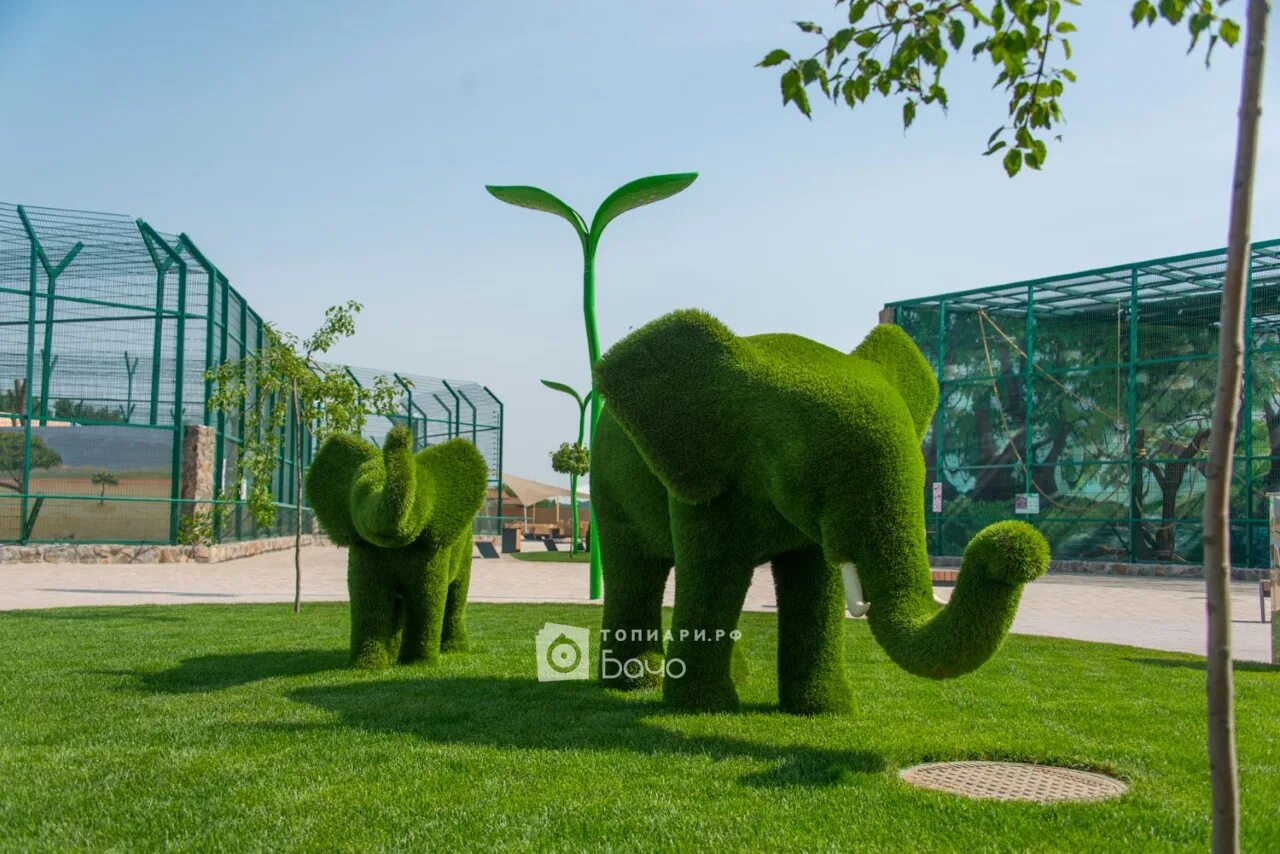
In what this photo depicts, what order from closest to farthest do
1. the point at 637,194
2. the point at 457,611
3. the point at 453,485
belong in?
the point at 453,485 → the point at 457,611 → the point at 637,194

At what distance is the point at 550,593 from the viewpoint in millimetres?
16406

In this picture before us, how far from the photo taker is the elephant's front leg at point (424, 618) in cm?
797

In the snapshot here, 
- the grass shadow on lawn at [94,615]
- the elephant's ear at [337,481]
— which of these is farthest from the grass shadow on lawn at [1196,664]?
the grass shadow on lawn at [94,615]

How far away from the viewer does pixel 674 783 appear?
455 centimetres

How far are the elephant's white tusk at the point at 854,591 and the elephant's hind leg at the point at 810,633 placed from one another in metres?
1.05

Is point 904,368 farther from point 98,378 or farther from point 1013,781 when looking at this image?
point 98,378

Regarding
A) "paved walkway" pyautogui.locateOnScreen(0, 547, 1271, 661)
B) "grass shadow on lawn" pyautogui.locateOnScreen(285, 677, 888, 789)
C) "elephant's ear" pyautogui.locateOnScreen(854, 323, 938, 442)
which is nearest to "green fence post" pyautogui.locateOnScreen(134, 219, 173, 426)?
"paved walkway" pyautogui.locateOnScreen(0, 547, 1271, 661)

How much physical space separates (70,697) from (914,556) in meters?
4.98

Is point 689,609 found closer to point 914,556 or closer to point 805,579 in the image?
point 805,579

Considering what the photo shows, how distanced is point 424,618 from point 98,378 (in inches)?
605

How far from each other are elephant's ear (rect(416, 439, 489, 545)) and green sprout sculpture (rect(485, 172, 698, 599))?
5.77m

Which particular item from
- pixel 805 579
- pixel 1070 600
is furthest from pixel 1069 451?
pixel 805 579

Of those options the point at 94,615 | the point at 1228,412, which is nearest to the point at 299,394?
the point at 94,615

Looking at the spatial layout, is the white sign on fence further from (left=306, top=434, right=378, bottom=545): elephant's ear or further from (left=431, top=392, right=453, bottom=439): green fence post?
(left=306, top=434, right=378, bottom=545): elephant's ear
